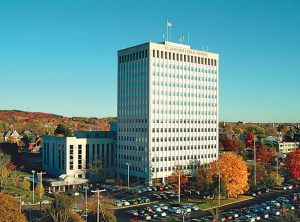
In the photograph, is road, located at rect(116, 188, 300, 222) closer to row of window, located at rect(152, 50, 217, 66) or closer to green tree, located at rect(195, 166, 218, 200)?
green tree, located at rect(195, 166, 218, 200)

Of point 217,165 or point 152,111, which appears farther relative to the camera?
point 152,111

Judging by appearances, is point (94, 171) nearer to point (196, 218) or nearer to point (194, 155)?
point (194, 155)

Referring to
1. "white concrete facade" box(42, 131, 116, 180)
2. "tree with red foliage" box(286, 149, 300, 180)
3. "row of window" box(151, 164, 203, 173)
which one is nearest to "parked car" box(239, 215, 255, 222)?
"row of window" box(151, 164, 203, 173)

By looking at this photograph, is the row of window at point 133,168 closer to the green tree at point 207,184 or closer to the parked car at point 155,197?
the parked car at point 155,197

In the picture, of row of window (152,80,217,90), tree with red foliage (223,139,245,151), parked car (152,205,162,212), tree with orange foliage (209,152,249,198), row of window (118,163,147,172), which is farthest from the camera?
tree with red foliage (223,139,245,151)

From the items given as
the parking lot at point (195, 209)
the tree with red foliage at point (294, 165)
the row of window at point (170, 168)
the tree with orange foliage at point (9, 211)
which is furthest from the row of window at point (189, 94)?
the tree with orange foliage at point (9, 211)

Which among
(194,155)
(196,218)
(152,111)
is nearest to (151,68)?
(152,111)
